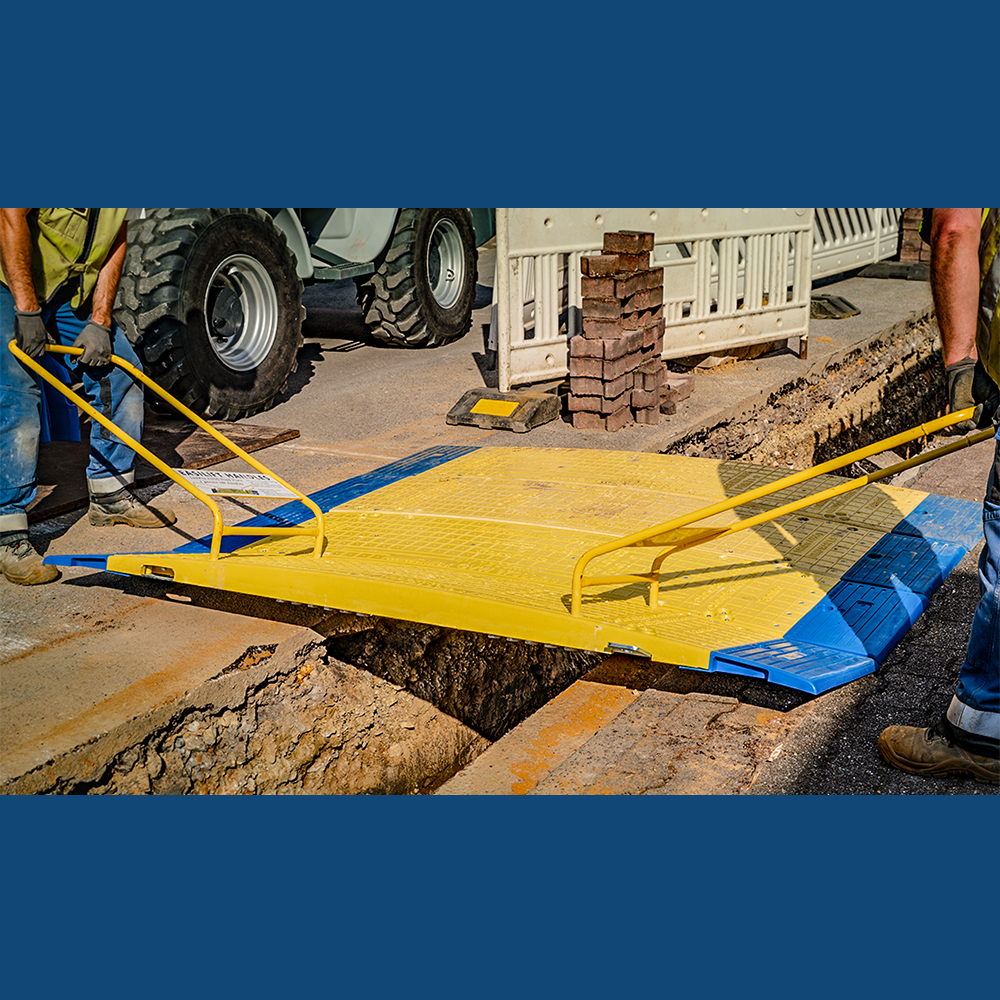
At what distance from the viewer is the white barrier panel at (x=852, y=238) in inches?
467

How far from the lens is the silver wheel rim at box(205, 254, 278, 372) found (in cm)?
682

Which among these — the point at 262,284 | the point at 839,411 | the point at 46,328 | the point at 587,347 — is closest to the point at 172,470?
the point at 46,328

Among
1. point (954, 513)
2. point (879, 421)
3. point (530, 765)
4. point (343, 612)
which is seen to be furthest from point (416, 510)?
point (879, 421)

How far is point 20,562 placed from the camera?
4.39 meters

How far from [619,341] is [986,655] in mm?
3869

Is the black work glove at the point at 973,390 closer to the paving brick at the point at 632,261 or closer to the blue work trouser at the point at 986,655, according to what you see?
the blue work trouser at the point at 986,655

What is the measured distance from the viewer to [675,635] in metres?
3.45

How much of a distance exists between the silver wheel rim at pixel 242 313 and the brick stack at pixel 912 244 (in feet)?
28.4

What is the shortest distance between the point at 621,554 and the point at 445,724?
109 cm

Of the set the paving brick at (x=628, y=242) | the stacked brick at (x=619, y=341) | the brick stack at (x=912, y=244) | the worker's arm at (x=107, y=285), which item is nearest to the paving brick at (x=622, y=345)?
the stacked brick at (x=619, y=341)

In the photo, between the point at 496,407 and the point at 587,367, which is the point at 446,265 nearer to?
the point at 496,407

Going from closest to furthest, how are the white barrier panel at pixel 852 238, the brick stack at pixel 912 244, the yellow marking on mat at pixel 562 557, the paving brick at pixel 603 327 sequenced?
1. the yellow marking on mat at pixel 562 557
2. the paving brick at pixel 603 327
3. the white barrier panel at pixel 852 238
4. the brick stack at pixel 912 244

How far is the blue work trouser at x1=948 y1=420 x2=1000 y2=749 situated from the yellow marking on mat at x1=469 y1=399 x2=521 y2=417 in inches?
163

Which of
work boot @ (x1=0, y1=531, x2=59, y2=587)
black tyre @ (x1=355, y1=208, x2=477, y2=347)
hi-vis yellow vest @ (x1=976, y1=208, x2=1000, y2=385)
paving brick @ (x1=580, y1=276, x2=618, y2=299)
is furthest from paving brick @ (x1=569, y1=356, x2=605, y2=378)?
hi-vis yellow vest @ (x1=976, y1=208, x2=1000, y2=385)
